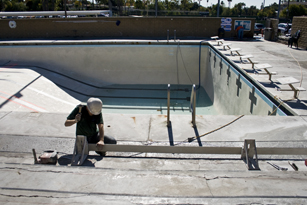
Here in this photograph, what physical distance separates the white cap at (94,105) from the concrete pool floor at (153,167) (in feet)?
2.65

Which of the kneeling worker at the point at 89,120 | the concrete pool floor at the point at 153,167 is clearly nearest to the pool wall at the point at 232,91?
the concrete pool floor at the point at 153,167

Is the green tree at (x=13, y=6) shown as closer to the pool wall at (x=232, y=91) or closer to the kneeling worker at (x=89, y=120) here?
the pool wall at (x=232, y=91)

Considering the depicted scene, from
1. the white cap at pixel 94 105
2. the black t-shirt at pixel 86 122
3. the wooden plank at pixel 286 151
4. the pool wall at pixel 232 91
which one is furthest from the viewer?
the pool wall at pixel 232 91

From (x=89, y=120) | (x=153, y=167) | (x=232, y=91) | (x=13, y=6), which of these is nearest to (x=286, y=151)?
(x=153, y=167)

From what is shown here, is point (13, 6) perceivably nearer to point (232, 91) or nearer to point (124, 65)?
point (124, 65)

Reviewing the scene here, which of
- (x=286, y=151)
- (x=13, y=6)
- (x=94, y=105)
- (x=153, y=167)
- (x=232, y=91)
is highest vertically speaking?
(x=13, y=6)

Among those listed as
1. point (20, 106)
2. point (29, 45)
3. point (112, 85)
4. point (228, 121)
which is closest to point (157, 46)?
point (112, 85)

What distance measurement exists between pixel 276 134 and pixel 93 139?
3.45 meters

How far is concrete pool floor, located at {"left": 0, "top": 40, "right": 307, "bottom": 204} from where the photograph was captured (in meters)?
2.80

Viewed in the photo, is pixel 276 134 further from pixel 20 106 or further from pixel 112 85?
pixel 112 85

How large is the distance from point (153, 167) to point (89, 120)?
1.27 meters

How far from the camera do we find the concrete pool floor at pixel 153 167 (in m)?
2.80

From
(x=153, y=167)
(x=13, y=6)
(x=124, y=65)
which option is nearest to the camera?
(x=153, y=167)

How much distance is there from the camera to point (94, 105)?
3.83 m
